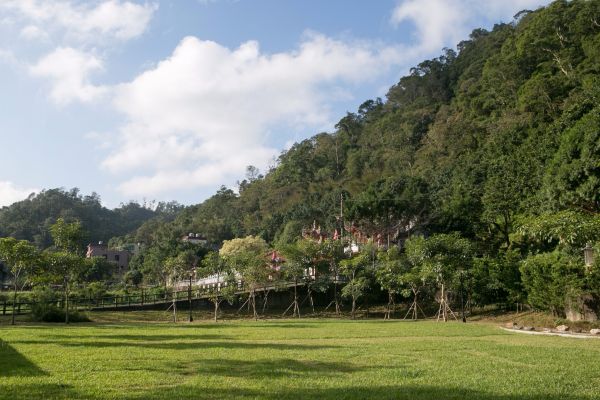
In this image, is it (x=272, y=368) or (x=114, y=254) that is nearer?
(x=272, y=368)

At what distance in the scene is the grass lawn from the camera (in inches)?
329

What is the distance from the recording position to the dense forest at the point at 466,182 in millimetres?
27031

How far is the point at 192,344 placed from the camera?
15898 mm

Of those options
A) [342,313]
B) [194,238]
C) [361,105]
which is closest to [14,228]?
[194,238]

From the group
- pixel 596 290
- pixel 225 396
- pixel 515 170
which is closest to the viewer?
pixel 225 396

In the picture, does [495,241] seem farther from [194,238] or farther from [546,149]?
[194,238]

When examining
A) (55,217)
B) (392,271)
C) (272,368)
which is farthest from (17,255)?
(55,217)

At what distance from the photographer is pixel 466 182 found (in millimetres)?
48875

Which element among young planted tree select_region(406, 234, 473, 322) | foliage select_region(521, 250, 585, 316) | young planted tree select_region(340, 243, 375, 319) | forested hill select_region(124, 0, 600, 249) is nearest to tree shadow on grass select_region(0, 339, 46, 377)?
foliage select_region(521, 250, 585, 316)

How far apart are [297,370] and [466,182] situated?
136 ft

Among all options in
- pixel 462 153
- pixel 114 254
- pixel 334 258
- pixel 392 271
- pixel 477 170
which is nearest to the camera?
pixel 392 271

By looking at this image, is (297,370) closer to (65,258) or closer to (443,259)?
(65,258)

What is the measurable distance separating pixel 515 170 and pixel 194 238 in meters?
64.4

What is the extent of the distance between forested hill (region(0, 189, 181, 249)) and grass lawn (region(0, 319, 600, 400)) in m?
87.5
